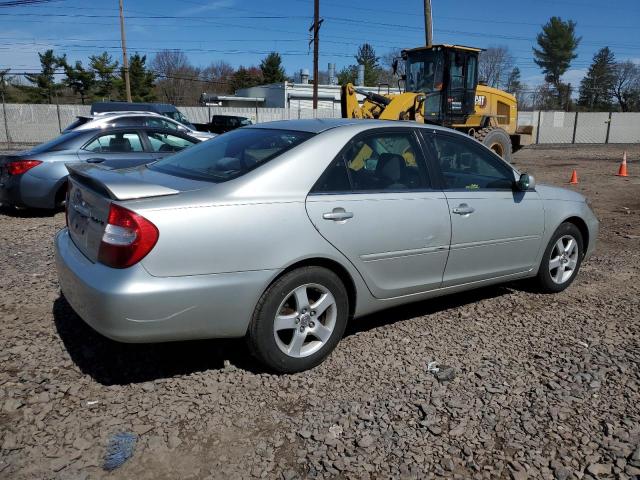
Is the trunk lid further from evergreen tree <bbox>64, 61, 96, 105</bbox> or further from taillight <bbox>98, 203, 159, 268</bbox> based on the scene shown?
evergreen tree <bbox>64, 61, 96, 105</bbox>

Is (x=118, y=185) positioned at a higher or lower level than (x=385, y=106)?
lower

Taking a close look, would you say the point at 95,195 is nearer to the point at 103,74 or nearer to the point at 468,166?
the point at 468,166

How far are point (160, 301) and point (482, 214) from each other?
2558 millimetres

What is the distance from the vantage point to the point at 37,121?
2864 cm

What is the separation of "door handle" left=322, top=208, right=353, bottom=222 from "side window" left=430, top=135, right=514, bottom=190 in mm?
1043

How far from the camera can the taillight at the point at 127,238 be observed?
2.88 metres

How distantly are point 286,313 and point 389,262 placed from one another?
0.82 metres

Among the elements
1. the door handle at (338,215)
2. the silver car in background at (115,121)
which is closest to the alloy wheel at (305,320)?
the door handle at (338,215)

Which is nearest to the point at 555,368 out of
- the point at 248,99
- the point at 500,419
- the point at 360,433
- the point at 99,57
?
the point at 500,419

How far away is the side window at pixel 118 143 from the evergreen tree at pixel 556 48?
68036 millimetres

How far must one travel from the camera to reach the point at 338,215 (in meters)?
3.48

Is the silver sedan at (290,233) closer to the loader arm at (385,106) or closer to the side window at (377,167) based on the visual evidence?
the side window at (377,167)

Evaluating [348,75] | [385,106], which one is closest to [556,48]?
[348,75]

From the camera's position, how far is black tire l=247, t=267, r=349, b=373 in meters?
3.25
